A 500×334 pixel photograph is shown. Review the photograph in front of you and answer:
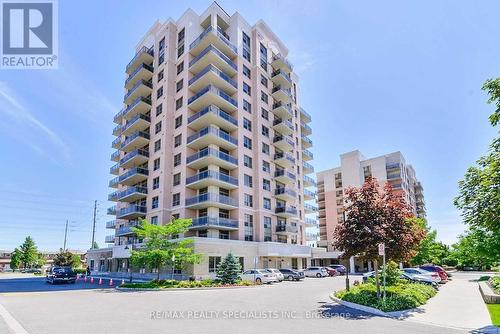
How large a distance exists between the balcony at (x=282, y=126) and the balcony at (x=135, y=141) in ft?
64.2

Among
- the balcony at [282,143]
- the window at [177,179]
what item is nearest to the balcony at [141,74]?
the window at [177,179]

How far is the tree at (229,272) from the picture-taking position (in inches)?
1144

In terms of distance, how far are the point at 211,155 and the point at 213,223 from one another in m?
8.05

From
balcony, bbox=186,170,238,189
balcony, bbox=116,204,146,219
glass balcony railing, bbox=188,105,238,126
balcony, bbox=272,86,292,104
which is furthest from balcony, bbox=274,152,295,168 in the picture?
balcony, bbox=116,204,146,219

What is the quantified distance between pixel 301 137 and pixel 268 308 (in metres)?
46.8

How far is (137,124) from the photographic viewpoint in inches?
1917

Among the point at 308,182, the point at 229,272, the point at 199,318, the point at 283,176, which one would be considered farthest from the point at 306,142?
the point at 199,318

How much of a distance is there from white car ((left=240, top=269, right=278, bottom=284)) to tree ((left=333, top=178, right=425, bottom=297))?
57.6 ft

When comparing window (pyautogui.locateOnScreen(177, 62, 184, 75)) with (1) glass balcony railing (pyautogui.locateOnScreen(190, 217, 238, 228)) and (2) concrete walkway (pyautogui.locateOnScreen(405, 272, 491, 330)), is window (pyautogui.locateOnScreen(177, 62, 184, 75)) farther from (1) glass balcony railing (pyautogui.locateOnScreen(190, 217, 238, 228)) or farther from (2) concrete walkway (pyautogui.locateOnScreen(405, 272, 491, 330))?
(2) concrete walkway (pyautogui.locateOnScreen(405, 272, 491, 330))

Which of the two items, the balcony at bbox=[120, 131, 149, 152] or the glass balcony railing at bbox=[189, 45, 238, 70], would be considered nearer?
the glass balcony railing at bbox=[189, 45, 238, 70]

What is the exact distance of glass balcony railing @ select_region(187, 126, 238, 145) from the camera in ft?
130

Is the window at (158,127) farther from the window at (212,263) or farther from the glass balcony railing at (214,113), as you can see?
the window at (212,263)

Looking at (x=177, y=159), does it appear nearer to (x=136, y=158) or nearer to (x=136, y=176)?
(x=136, y=176)

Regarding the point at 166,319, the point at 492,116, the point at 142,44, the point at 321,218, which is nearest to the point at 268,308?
the point at 166,319
